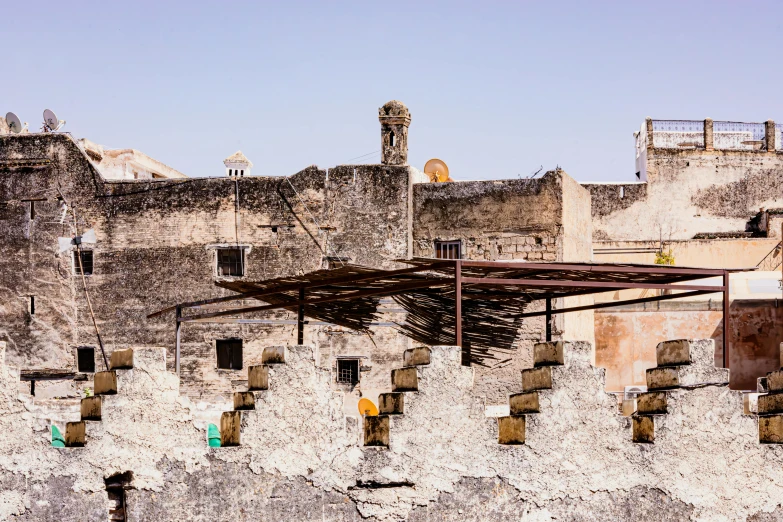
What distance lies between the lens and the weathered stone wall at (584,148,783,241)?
33688 millimetres

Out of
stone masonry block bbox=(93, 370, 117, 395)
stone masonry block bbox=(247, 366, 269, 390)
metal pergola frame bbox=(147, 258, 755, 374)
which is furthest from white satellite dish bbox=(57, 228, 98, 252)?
stone masonry block bbox=(247, 366, 269, 390)

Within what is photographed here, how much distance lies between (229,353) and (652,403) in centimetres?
1346

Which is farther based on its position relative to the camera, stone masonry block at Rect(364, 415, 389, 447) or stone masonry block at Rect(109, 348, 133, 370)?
stone masonry block at Rect(109, 348, 133, 370)

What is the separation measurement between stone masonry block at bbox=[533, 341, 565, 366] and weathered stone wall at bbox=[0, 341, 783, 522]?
0.27ft

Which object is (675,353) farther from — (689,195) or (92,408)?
(689,195)

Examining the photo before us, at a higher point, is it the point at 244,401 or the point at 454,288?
the point at 454,288

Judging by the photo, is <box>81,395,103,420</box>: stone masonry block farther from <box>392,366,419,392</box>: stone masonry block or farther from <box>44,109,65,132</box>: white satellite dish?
<box>44,109,65,132</box>: white satellite dish

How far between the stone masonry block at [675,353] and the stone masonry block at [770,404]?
1.17m

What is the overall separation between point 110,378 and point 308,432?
6.23 feet

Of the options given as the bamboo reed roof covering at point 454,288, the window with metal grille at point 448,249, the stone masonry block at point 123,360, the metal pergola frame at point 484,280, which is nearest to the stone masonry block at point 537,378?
the metal pergola frame at point 484,280

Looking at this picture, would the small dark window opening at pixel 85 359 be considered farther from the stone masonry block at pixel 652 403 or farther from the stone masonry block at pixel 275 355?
the stone masonry block at pixel 652 403

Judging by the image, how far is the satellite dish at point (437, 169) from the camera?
25172 millimetres

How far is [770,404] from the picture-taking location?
11383 millimetres

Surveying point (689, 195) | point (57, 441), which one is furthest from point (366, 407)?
point (689, 195)
